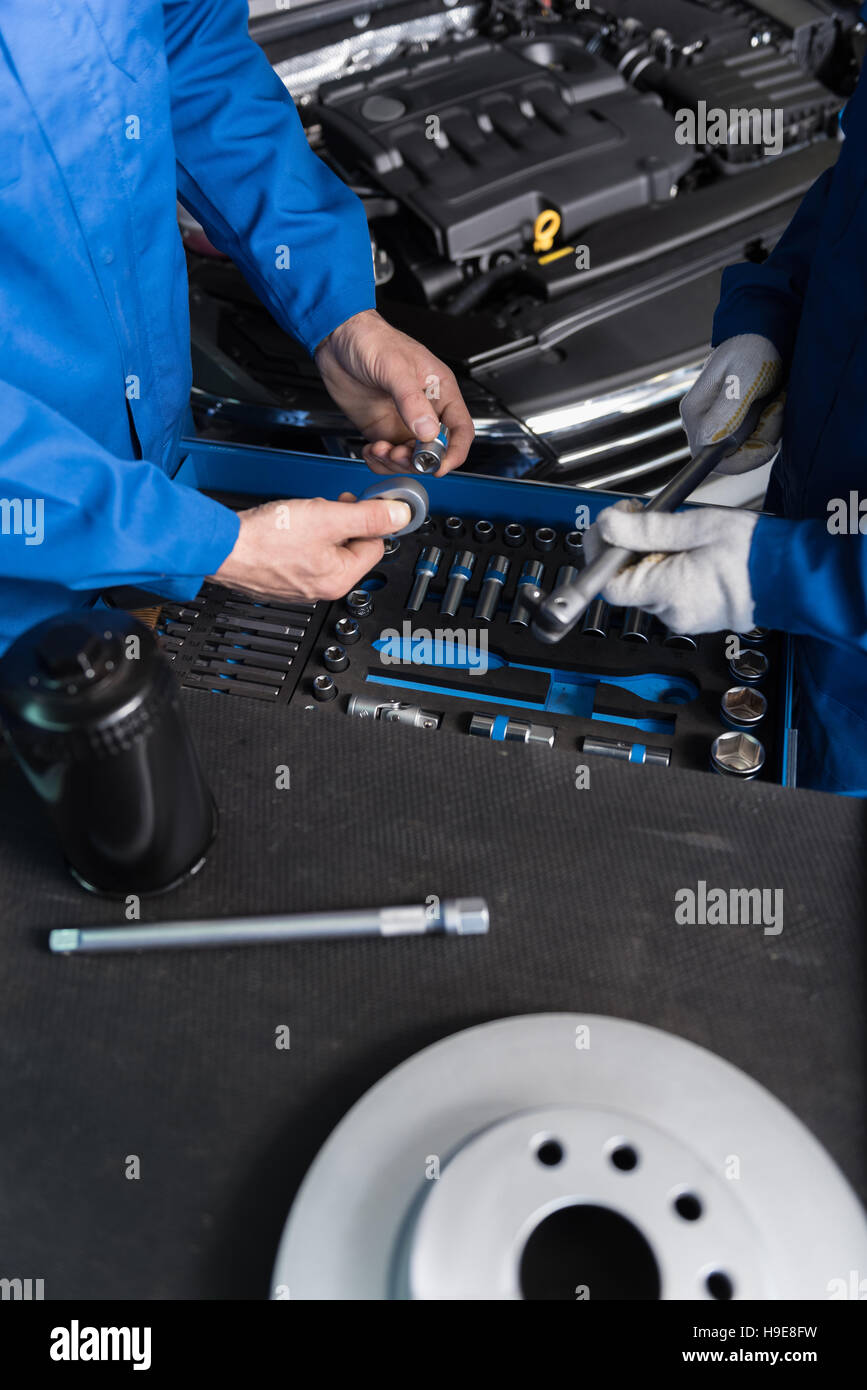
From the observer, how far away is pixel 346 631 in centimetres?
91

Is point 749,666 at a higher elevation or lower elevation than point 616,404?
lower

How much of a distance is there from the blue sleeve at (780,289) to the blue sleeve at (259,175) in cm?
43

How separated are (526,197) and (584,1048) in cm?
145

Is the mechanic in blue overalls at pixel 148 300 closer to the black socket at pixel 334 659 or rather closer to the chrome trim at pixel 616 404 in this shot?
the black socket at pixel 334 659

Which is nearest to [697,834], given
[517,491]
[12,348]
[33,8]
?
[517,491]

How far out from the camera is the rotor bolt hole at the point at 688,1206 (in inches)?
16.2

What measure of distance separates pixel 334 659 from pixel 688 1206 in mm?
568

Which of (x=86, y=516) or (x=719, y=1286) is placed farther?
(x=86, y=516)

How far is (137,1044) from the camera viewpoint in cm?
53

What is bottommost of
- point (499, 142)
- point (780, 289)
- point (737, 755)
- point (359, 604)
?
point (737, 755)

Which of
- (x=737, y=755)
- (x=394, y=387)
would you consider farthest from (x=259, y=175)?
(x=737, y=755)
